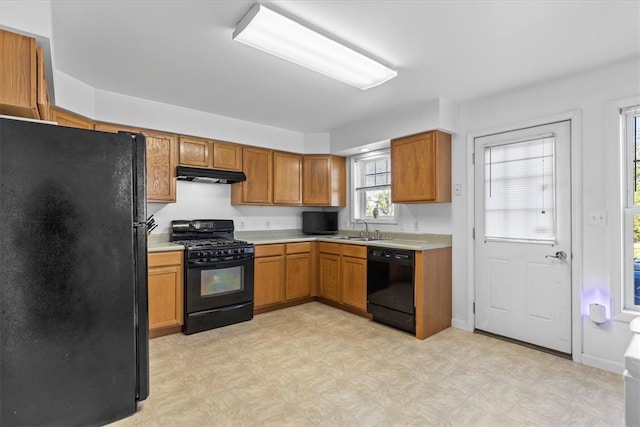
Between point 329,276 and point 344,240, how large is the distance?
0.58 m

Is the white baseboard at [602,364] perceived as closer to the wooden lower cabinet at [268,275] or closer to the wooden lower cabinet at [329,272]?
the wooden lower cabinet at [329,272]

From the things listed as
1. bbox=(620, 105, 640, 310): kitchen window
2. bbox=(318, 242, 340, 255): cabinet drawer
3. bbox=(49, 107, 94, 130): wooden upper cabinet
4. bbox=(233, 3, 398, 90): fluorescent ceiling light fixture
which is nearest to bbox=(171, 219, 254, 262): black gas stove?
bbox=(318, 242, 340, 255): cabinet drawer

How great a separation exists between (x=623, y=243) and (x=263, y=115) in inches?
150

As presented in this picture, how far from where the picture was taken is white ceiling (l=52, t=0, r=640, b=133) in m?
1.94

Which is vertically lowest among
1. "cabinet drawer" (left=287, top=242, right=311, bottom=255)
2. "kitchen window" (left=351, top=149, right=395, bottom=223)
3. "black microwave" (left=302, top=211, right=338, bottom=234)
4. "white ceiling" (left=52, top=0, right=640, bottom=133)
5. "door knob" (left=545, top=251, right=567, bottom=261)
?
"cabinet drawer" (left=287, top=242, right=311, bottom=255)

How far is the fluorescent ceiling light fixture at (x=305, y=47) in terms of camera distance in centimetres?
198

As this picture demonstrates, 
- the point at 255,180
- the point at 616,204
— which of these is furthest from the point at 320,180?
the point at 616,204

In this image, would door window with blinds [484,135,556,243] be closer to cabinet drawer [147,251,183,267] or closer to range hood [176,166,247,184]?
range hood [176,166,247,184]

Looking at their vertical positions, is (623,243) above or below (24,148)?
below

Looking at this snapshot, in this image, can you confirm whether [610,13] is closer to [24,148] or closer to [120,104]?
[24,148]

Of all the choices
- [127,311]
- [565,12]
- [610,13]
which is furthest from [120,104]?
[610,13]

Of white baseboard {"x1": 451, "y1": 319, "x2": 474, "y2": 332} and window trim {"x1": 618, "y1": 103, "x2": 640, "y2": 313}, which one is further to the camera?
white baseboard {"x1": 451, "y1": 319, "x2": 474, "y2": 332}

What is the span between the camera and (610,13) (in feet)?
6.45

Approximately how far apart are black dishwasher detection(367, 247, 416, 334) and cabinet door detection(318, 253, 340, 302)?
0.56m
